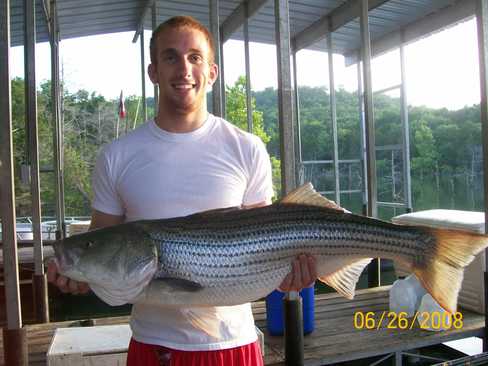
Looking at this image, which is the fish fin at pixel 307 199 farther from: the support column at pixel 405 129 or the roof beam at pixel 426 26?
the support column at pixel 405 129

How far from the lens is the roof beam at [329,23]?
9.62 meters

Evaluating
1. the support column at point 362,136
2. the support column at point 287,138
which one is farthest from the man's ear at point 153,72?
the support column at point 362,136

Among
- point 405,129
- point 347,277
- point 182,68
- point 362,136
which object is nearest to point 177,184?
point 182,68

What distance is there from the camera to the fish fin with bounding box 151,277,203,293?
6.78ft

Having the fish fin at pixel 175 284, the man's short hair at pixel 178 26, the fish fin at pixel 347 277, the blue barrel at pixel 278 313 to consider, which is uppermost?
the man's short hair at pixel 178 26

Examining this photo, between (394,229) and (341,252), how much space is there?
0.92ft

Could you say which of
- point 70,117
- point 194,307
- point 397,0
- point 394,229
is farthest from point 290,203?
point 70,117

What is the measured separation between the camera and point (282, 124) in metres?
4.23

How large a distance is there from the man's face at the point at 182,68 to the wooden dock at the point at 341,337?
2.89 meters

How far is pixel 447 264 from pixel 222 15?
31.3 feet

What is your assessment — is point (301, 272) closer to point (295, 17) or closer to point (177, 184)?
point (177, 184)

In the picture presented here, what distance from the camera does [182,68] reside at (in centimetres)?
231

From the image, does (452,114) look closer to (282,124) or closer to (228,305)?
(282,124)

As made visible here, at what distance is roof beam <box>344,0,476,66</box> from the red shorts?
769 centimetres
